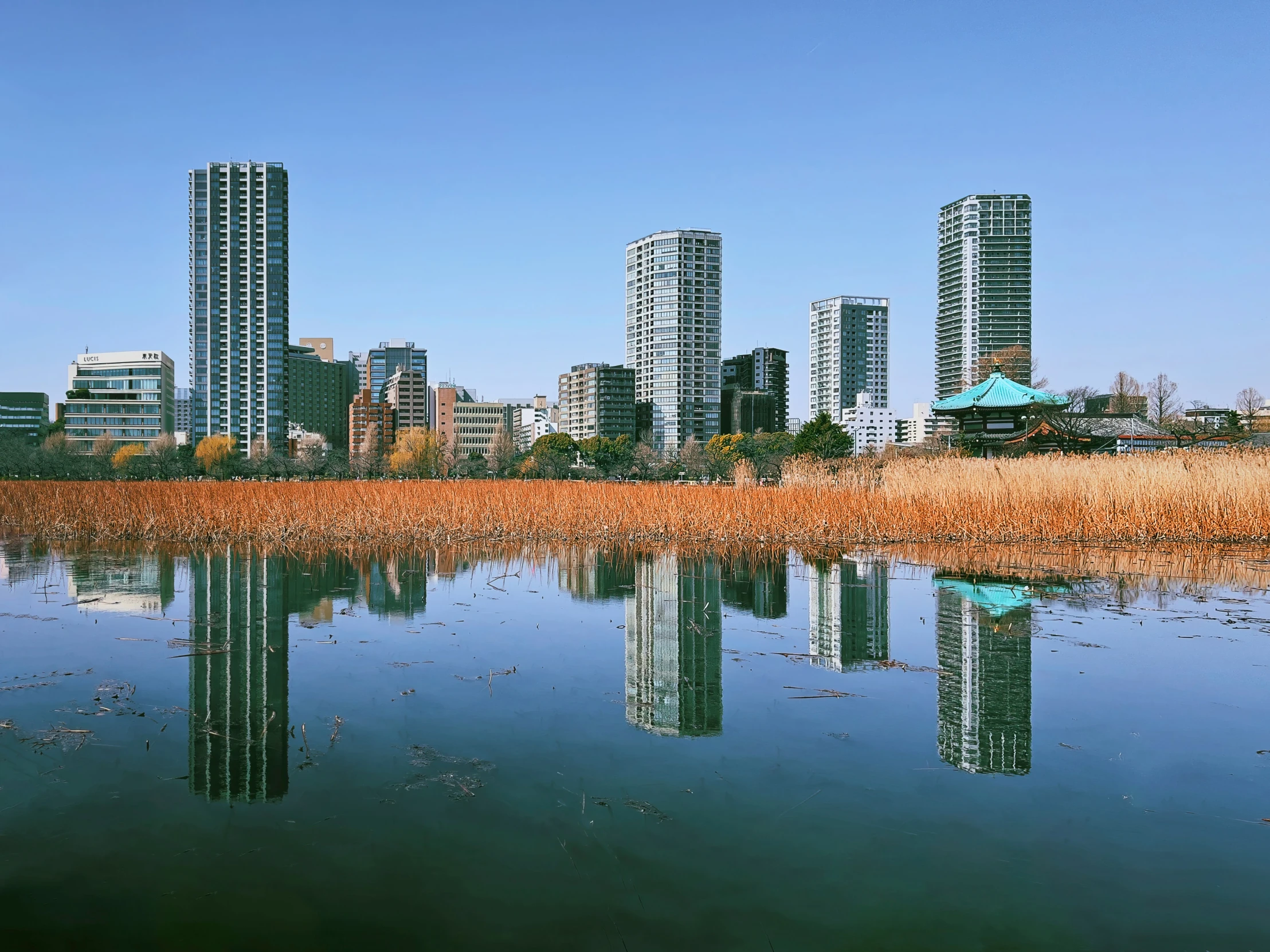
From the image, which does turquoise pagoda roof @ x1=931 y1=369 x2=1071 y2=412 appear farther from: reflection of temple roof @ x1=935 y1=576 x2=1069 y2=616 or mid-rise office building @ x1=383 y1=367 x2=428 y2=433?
mid-rise office building @ x1=383 y1=367 x2=428 y2=433

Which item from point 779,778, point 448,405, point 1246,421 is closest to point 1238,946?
point 779,778

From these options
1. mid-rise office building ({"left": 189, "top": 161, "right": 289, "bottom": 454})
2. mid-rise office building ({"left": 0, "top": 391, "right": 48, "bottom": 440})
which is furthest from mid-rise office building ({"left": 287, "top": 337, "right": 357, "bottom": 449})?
mid-rise office building ({"left": 189, "top": 161, "right": 289, "bottom": 454})

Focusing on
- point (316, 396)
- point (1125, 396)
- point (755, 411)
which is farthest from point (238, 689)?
point (316, 396)

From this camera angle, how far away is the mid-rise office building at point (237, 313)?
416 feet

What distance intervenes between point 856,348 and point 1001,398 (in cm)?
15354

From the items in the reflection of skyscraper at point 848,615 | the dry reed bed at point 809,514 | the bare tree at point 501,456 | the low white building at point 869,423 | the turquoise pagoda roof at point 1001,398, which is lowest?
the reflection of skyscraper at point 848,615

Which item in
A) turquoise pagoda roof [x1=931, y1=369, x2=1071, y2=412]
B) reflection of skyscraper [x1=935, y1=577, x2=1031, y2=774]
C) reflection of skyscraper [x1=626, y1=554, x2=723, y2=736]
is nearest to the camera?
reflection of skyscraper [x1=935, y1=577, x2=1031, y2=774]

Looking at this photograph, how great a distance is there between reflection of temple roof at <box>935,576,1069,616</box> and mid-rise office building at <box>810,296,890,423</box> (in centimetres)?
17678

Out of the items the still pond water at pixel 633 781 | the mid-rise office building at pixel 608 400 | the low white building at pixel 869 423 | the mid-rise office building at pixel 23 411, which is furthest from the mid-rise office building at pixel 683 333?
the still pond water at pixel 633 781

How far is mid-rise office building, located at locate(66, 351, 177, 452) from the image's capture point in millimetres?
113312

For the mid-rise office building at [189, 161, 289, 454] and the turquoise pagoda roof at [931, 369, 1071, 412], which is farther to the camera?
the mid-rise office building at [189, 161, 289, 454]

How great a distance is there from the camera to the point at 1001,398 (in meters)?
37.6

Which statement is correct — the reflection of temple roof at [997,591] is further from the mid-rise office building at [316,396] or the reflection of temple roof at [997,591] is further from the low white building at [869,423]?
the mid-rise office building at [316,396]

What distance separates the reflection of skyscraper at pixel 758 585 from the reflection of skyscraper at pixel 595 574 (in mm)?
1377
